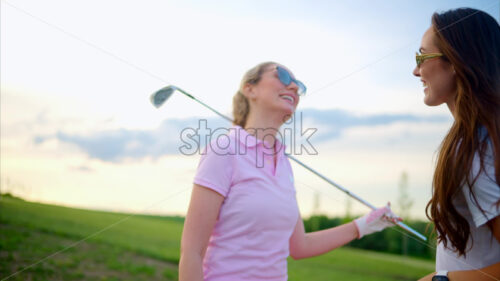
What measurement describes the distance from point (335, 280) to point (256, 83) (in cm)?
439

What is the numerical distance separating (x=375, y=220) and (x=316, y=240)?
0.47 metres

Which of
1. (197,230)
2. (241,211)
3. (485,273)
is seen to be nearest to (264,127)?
(241,211)

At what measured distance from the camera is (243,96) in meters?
2.51

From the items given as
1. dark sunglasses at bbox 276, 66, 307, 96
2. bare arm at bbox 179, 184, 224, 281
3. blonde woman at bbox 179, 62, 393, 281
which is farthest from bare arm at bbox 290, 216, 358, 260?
dark sunglasses at bbox 276, 66, 307, 96

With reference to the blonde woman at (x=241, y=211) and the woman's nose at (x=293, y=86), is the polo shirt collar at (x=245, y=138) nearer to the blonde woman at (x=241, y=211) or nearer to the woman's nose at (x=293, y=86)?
the blonde woman at (x=241, y=211)

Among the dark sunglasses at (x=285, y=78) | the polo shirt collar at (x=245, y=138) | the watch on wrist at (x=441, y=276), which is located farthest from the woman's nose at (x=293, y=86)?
the watch on wrist at (x=441, y=276)

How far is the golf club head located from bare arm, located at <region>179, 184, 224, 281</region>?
1.30 m

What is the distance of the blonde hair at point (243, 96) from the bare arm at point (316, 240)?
2.41 ft

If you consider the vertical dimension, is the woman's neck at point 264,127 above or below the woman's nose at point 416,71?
below

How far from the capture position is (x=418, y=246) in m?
8.97

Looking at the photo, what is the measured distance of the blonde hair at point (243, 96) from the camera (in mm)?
2424

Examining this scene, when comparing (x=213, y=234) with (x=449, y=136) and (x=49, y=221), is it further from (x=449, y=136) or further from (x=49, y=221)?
(x=49, y=221)

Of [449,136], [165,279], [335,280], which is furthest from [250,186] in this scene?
[335,280]

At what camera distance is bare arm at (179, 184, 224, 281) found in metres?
1.80
